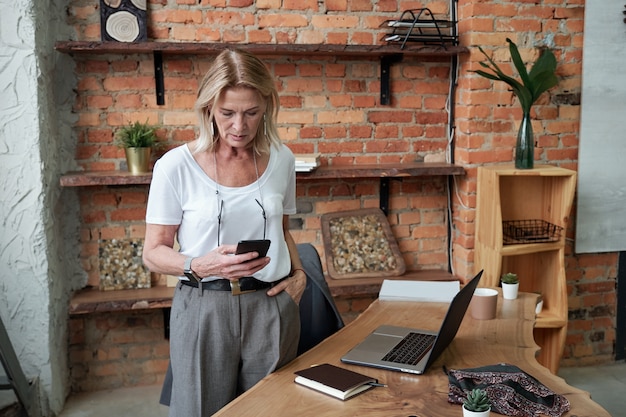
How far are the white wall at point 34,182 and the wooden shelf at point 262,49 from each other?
16 centimetres

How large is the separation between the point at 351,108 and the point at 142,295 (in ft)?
4.81

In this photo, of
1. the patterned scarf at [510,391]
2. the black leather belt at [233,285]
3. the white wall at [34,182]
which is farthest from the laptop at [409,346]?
the white wall at [34,182]

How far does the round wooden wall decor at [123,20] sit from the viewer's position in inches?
124

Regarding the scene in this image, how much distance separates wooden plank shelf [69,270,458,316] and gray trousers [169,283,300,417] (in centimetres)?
127

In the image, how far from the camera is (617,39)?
11.5ft

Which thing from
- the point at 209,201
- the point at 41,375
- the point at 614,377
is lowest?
the point at 614,377

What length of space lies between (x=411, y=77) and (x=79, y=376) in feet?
7.89

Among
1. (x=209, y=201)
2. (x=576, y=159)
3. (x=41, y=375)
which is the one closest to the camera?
(x=209, y=201)

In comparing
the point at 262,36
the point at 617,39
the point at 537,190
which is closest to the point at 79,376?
the point at 262,36

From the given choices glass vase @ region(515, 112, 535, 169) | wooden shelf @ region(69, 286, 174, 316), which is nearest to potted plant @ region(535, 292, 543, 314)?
glass vase @ region(515, 112, 535, 169)

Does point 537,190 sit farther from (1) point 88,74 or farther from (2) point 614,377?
(1) point 88,74

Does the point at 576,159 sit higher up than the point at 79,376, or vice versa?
the point at 576,159

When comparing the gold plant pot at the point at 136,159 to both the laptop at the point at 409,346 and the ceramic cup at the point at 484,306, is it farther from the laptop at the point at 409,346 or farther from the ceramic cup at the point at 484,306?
the ceramic cup at the point at 484,306

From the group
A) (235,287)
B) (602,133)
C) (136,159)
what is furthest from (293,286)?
(602,133)
